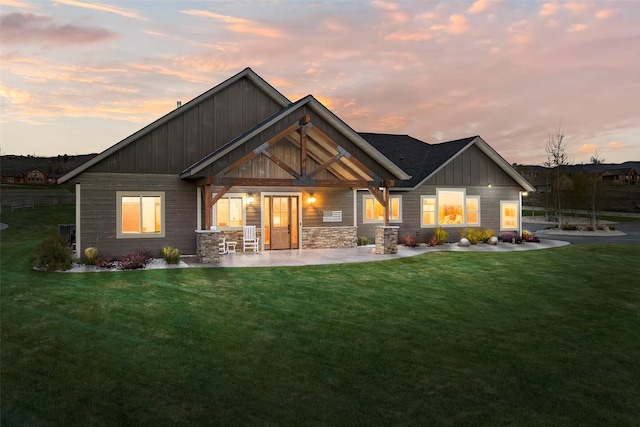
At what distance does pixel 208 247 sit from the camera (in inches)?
593

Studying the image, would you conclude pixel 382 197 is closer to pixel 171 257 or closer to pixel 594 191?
pixel 171 257

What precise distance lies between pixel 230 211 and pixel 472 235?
38.6 ft

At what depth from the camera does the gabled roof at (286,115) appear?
49.4 feet

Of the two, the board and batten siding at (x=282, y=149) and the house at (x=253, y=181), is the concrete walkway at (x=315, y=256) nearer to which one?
the house at (x=253, y=181)

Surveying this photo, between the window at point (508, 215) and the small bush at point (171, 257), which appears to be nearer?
the small bush at point (171, 257)

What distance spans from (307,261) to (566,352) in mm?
9454

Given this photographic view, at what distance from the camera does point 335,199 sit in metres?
19.9

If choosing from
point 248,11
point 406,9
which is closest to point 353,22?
point 406,9

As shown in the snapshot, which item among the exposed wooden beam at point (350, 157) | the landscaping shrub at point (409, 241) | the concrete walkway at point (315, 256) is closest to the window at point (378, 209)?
the landscaping shrub at point (409, 241)

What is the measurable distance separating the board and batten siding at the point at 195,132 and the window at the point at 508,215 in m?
13.1

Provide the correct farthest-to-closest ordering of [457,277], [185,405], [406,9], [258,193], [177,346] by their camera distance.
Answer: [258,193]
[406,9]
[457,277]
[177,346]
[185,405]

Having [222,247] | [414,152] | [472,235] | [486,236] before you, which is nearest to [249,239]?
[222,247]

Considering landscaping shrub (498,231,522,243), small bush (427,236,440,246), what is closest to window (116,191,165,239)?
small bush (427,236,440,246)

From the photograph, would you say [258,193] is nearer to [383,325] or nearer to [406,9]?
[406,9]
